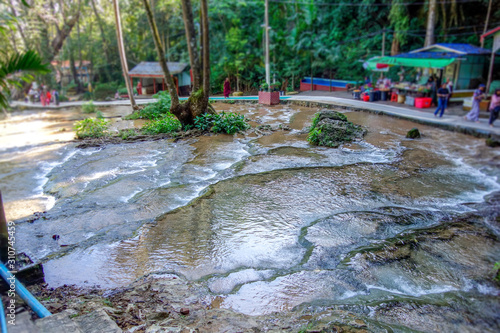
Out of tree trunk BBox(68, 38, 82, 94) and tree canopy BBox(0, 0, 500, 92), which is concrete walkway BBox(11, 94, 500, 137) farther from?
tree trunk BBox(68, 38, 82, 94)

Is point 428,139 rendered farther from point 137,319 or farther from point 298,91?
point 298,91

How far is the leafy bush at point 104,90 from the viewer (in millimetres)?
34875

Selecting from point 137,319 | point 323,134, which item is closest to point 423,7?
point 323,134

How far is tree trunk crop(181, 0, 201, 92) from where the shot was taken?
47.9ft

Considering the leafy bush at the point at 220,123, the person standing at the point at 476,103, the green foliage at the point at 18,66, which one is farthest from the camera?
the leafy bush at the point at 220,123

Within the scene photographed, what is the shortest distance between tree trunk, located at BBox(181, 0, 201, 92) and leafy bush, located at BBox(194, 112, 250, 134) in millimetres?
1424

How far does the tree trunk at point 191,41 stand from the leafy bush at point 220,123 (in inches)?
56.1

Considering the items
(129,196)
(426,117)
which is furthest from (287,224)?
(426,117)

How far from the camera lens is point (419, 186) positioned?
29.2ft

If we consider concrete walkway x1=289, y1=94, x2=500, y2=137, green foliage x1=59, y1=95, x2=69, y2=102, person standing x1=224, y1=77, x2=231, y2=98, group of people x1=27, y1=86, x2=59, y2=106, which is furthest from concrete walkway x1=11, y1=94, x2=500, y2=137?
green foliage x1=59, y1=95, x2=69, y2=102

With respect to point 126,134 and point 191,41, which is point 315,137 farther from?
point 126,134

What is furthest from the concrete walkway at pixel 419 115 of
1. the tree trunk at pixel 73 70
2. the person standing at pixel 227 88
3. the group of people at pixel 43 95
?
the tree trunk at pixel 73 70

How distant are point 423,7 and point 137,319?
26696mm

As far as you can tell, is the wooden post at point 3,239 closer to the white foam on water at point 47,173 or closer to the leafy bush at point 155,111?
the white foam on water at point 47,173
